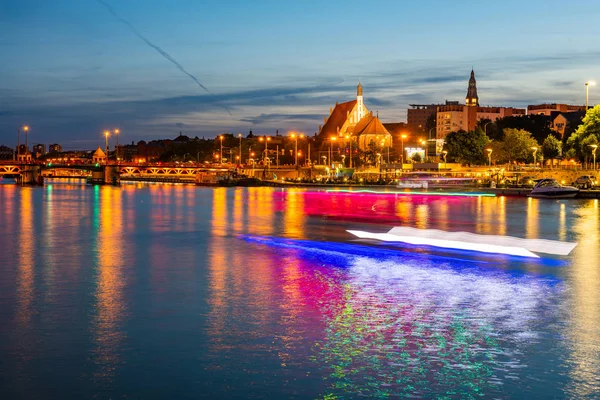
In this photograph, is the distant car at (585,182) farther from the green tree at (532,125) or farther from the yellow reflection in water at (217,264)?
the green tree at (532,125)

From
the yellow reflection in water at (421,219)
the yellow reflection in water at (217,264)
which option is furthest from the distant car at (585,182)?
the yellow reflection in water at (217,264)

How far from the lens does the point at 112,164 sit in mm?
163125

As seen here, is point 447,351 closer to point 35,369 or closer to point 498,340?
point 498,340

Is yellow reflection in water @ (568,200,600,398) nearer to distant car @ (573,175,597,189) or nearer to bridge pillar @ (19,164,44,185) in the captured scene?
distant car @ (573,175,597,189)

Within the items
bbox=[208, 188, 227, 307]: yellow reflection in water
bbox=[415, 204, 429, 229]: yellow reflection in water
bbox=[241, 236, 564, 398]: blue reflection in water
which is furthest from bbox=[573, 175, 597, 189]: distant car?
bbox=[241, 236, 564, 398]: blue reflection in water

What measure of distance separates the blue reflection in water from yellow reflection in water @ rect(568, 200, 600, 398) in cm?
64

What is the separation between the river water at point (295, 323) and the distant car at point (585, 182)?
61.5 metres

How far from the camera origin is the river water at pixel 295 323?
10500 millimetres

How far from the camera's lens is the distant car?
283 feet

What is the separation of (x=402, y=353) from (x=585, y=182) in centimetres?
8496

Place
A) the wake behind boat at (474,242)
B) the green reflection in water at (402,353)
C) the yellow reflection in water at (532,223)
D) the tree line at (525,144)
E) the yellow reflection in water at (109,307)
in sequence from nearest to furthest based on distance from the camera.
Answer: the green reflection in water at (402,353), the yellow reflection in water at (109,307), the wake behind boat at (474,242), the yellow reflection in water at (532,223), the tree line at (525,144)

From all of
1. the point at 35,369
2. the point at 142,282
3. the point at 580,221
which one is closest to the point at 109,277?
the point at 142,282

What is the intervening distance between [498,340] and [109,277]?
1169 centimetres

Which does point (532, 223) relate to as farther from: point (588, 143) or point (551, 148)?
point (551, 148)
